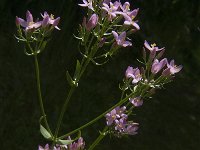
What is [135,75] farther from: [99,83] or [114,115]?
[99,83]

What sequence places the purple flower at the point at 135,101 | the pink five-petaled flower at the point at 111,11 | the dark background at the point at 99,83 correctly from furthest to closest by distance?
the dark background at the point at 99,83, the purple flower at the point at 135,101, the pink five-petaled flower at the point at 111,11

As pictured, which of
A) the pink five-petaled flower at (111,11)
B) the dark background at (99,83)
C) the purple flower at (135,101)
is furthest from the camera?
the dark background at (99,83)

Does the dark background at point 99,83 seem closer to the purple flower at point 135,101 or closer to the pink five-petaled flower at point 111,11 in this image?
the purple flower at point 135,101

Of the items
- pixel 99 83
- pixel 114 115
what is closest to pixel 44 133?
pixel 114 115

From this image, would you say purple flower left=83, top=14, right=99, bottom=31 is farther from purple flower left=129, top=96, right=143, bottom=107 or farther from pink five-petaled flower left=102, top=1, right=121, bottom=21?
purple flower left=129, top=96, right=143, bottom=107

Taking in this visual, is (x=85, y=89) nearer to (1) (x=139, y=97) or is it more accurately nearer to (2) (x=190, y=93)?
(2) (x=190, y=93)

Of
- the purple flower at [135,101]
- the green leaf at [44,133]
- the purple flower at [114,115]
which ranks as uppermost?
the purple flower at [135,101]

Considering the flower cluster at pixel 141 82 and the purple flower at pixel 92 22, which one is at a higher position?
the purple flower at pixel 92 22

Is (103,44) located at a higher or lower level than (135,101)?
higher

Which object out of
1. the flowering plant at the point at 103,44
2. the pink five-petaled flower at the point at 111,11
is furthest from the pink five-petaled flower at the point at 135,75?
the pink five-petaled flower at the point at 111,11
